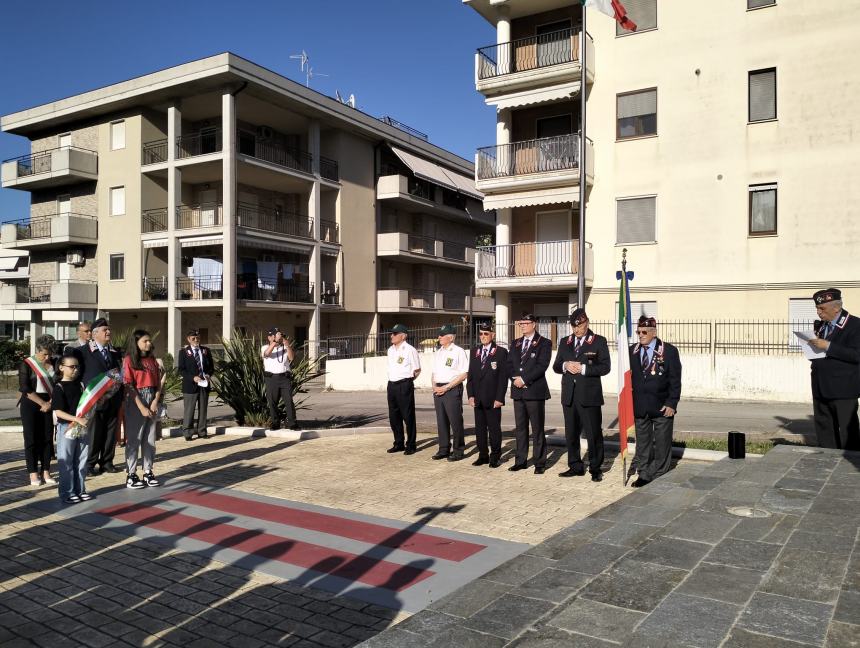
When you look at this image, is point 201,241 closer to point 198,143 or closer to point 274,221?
point 274,221

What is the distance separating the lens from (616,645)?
10.3 ft

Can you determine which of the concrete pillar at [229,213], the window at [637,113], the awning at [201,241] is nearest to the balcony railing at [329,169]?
the concrete pillar at [229,213]

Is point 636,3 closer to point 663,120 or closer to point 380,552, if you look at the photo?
point 663,120

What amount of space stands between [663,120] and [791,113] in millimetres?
3703

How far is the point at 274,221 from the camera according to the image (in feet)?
114

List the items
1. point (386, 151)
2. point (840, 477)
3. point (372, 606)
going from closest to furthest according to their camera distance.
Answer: point (372, 606)
point (840, 477)
point (386, 151)

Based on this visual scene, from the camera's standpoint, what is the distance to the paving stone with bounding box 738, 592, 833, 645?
3.15 metres

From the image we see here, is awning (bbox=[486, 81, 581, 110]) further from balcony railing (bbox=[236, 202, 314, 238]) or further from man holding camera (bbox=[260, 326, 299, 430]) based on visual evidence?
man holding camera (bbox=[260, 326, 299, 430])

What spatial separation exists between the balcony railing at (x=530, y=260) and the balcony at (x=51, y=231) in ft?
70.0

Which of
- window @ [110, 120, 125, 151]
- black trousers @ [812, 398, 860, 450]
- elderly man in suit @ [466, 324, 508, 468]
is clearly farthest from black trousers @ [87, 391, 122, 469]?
window @ [110, 120, 125, 151]

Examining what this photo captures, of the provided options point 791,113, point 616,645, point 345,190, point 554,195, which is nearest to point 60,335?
point 345,190

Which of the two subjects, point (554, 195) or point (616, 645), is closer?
point (616, 645)

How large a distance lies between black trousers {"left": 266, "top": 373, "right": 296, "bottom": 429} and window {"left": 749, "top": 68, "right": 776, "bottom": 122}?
17.2 metres

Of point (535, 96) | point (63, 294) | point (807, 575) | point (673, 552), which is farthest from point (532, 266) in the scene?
point (63, 294)
